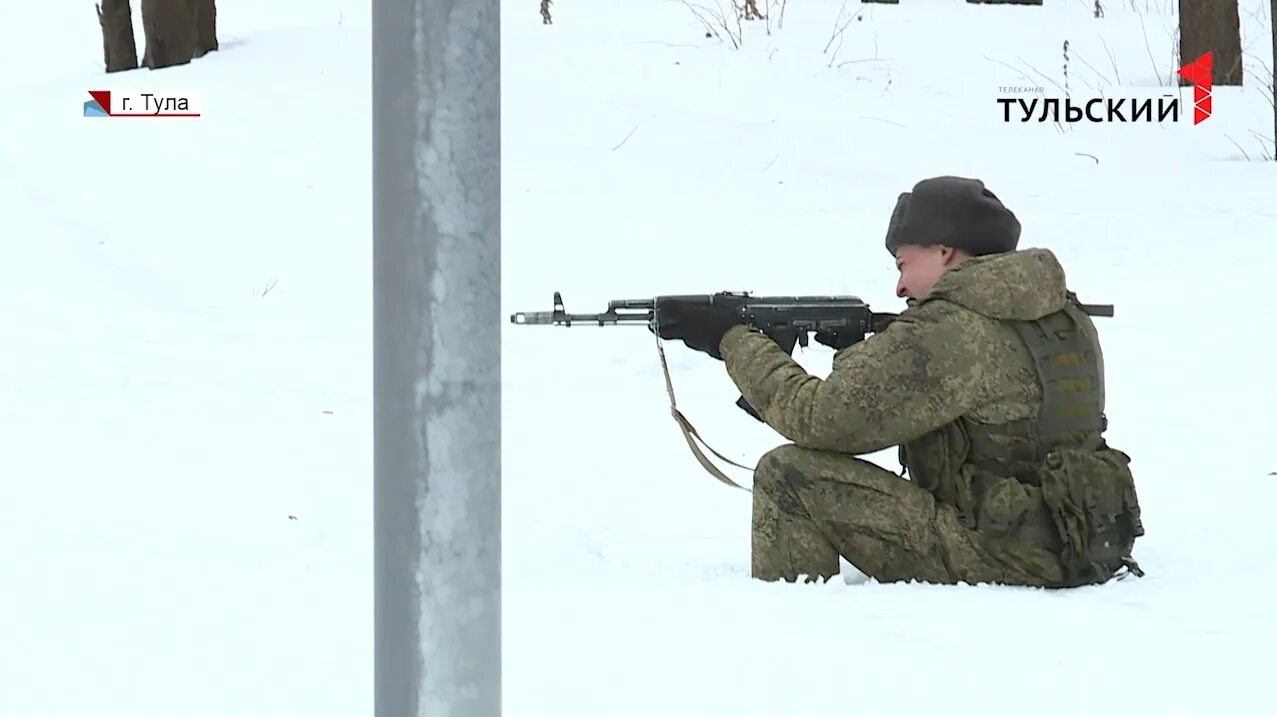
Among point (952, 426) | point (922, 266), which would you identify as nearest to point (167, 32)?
point (922, 266)

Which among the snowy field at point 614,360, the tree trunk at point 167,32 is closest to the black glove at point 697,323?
the snowy field at point 614,360

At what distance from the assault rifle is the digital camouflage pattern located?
75mm

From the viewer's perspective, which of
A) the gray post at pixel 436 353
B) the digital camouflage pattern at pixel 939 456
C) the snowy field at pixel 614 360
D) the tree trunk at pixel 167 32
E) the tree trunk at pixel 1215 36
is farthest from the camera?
the tree trunk at pixel 1215 36

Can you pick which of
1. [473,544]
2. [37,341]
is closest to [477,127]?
[473,544]

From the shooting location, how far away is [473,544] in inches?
54.8

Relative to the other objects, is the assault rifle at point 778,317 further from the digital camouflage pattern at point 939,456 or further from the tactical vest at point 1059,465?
the tactical vest at point 1059,465

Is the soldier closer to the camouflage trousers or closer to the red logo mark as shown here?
the camouflage trousers

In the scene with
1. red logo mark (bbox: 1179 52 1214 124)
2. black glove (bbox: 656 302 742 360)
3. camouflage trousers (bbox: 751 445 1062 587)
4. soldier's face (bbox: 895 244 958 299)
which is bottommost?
camouflage trousers (bbox: 751 445 1062 587)

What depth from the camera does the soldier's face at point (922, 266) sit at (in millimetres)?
3277

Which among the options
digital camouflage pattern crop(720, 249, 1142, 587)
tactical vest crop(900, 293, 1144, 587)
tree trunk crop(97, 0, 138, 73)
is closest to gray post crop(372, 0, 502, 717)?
digital camouflage pattern crop(720, 249, 1142, 587)

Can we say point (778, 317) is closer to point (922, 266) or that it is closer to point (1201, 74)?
point (922, 266)

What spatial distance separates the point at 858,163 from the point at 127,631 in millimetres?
6705

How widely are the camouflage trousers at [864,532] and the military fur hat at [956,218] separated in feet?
1.59

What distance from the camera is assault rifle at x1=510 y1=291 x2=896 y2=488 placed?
11.3 feet
